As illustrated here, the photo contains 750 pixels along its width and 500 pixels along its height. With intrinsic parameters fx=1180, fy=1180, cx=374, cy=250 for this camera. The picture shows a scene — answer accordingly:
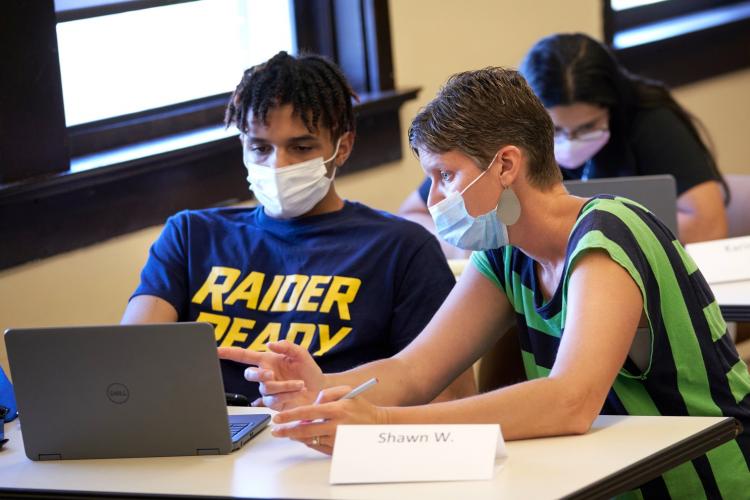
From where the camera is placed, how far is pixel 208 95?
10.9 feet

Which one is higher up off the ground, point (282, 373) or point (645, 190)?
point (645, 190)

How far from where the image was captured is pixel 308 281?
2311mm

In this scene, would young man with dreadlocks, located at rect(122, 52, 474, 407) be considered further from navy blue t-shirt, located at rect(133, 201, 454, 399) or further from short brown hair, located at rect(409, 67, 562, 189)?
short brown hair, located at rect(409, 67, 562, 189)

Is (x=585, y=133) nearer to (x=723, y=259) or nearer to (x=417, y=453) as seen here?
(x=723, y=259)

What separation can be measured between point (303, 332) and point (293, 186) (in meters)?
0.31

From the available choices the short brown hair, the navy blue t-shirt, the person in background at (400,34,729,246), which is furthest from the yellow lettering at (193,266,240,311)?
the person in background at (400,34,729,246)

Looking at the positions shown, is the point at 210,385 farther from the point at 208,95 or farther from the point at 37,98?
the point at 208,95

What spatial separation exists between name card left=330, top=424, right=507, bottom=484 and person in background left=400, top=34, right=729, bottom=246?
1735 millimetres

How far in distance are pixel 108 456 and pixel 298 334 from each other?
621 millimetres

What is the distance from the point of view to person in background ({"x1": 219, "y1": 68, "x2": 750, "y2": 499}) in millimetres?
1607

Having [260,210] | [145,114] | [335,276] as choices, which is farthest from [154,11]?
[335,276]

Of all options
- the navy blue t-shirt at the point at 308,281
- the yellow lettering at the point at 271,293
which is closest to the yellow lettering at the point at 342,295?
the navy blue t-shirt at the point at 308,281

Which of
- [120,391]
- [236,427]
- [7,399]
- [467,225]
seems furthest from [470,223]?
[7,399]

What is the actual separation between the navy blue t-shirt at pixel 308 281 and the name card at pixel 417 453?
2.30 feet
